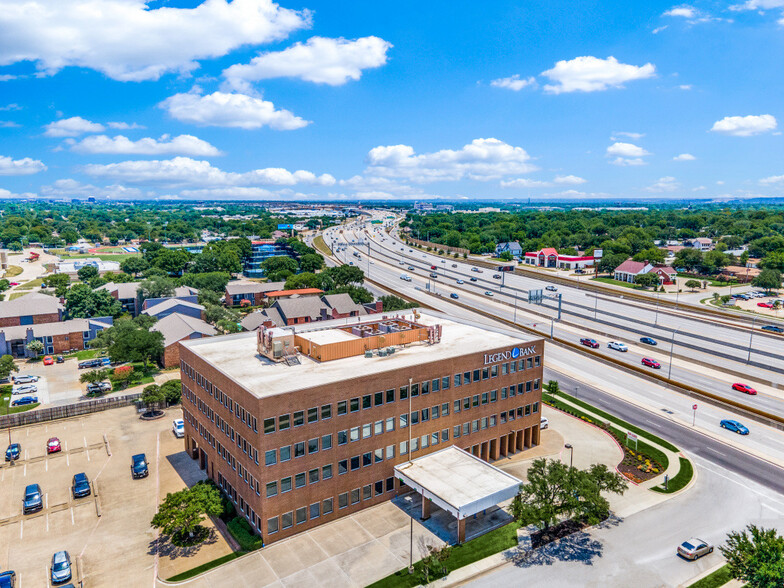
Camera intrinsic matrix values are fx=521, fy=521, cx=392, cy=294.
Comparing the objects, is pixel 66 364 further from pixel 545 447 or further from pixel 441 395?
pixel 545 447

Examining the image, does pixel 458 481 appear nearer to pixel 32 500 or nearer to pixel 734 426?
pixel 32 500

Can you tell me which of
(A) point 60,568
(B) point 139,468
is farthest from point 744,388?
(A) point 60,568

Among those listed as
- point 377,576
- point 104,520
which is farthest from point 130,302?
point 377,576

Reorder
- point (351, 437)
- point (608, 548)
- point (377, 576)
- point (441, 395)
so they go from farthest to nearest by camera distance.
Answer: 1. point (441, 395)
2. point (351, 437)
3. point (608, 548)
4. point (377, 576)

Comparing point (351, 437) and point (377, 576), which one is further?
point (351, 437)

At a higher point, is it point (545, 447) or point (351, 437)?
point (351, 437)
